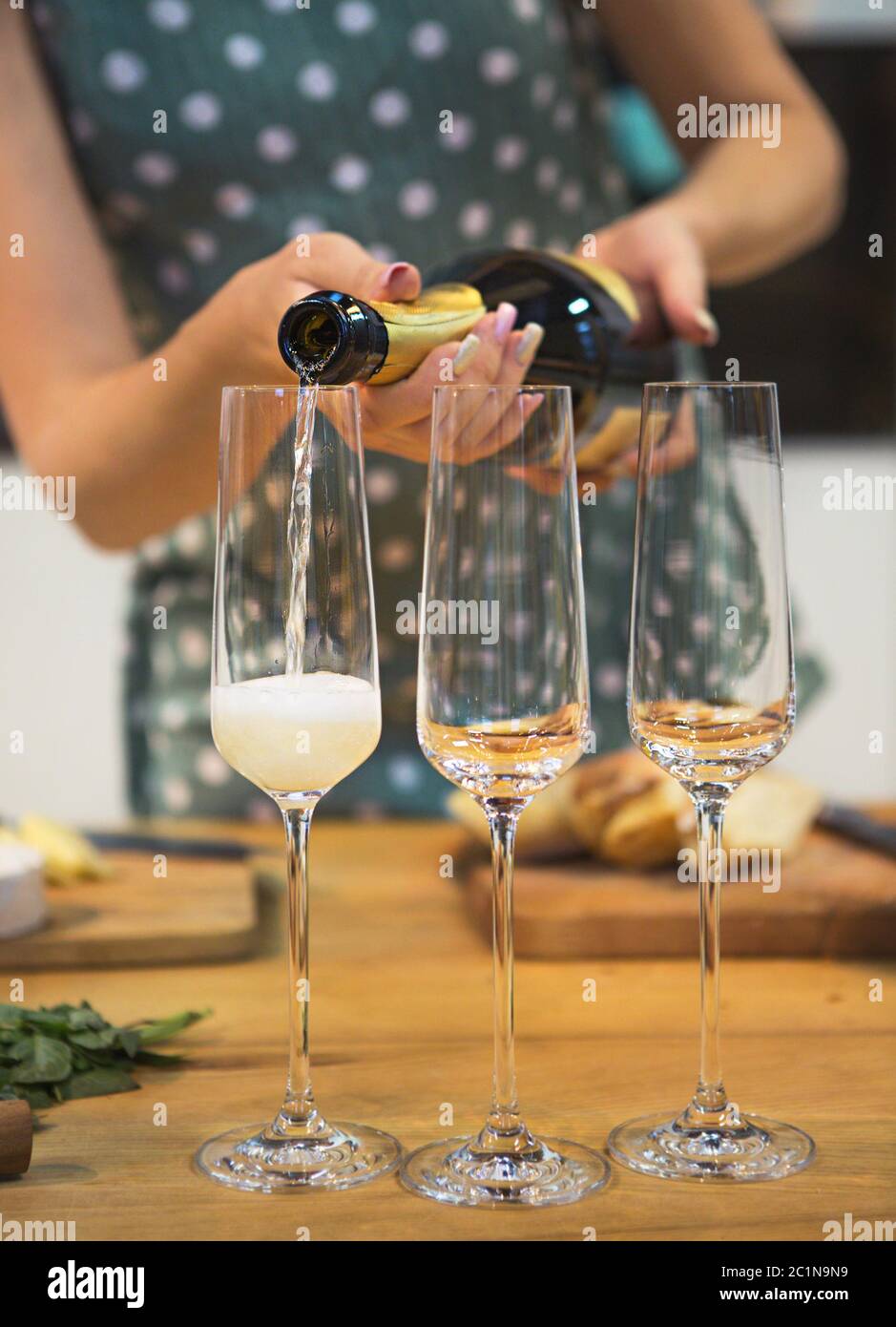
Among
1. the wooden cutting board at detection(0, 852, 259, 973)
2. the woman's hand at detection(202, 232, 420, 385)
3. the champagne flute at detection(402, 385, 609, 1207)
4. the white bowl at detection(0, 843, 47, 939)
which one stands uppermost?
the woman's hand at detection(202, 232, 420, 385)

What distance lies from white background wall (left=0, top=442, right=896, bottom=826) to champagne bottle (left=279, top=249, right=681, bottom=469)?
1861 millimetres

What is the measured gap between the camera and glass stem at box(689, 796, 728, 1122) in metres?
0.80

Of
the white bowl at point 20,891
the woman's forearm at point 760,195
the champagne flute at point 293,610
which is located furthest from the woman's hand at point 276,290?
the woman's forearm at point 760,195

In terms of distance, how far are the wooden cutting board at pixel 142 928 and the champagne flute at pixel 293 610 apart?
333 mm

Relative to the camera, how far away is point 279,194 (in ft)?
5.16

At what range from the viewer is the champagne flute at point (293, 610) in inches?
30.1

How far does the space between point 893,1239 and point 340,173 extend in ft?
3.94

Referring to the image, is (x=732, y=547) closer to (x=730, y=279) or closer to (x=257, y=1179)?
(x=257, y=1179)

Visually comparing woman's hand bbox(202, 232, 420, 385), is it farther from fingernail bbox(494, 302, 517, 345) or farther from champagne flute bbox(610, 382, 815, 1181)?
champagne flute bbox(610, 382, 815, 1181)

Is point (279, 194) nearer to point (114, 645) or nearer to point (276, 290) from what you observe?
point (276, 290)

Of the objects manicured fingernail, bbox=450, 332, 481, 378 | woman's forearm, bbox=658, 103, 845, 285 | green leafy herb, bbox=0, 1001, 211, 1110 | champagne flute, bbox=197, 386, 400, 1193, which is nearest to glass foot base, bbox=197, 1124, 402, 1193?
champagne flute, bbox=197, 386, 400, 1193

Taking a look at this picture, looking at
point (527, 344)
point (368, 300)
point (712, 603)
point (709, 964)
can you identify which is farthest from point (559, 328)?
point (709, 964)

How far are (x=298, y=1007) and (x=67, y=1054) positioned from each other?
0.17m

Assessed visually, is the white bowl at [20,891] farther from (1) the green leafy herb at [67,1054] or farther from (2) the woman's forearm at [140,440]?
(2) the woman's forearm at [140,440]
